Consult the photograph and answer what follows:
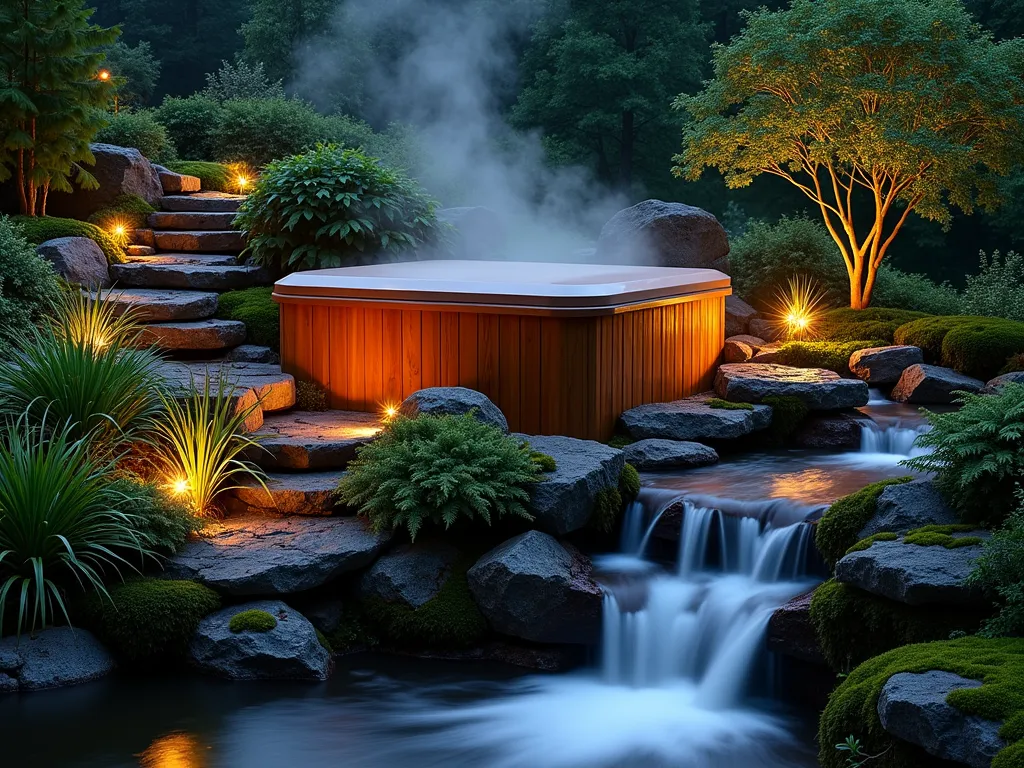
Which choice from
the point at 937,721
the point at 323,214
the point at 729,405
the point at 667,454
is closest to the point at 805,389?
the point at 729,405

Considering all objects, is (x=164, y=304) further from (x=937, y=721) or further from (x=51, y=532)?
(x=937, y=721)

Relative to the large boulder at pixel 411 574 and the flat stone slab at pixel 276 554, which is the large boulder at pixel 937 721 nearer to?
the large boulder at pixel 411 574

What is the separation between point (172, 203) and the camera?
12.4m

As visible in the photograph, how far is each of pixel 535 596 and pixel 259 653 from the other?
1.38m

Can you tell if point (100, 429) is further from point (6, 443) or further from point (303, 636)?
point (303, 636)

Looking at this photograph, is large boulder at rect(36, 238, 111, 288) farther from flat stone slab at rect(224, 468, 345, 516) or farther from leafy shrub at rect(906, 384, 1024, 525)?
leafy shrub at rect(906, 384, 1024, 525)

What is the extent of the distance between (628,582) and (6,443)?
3550 mm

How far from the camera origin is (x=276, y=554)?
6238mm

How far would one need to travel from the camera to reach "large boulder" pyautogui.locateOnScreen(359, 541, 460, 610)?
632 cm

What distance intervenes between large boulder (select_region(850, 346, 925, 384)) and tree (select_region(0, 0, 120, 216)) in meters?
7.17

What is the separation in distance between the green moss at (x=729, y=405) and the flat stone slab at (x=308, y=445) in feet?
8.59

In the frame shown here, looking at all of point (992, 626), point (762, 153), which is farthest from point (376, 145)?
point (992, 626)

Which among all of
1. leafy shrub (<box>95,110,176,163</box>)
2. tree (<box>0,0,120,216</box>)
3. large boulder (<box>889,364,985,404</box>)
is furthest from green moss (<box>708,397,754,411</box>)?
leafy shrub (<box>95,110,176,163</box>)

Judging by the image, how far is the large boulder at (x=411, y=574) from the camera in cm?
632
